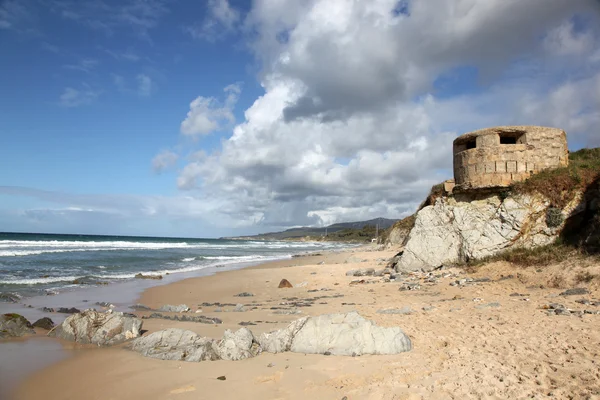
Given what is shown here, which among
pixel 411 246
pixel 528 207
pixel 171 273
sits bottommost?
pixel 171 273

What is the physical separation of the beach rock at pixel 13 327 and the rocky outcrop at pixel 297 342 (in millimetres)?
3043

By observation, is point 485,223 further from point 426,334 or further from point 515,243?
point 426,334

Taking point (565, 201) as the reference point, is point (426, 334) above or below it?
below

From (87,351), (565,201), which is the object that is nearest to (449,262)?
(565,201)

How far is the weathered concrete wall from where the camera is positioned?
1399cm

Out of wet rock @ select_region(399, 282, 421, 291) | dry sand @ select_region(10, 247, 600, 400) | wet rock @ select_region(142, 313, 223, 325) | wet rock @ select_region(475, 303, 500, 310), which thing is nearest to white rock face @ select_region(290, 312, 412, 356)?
dry sand @ select_region(10, 247, 600, 400)

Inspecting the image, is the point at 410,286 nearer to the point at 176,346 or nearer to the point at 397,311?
the point at 397,311

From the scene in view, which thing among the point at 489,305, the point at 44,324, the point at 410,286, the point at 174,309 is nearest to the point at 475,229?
the point at 410,286

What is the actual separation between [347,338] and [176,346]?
120 inches

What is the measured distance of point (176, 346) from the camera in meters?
6.63

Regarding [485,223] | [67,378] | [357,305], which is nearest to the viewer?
[67,378]

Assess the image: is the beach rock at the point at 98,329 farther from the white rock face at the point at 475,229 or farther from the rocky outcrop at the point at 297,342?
the white rock face at the point at 475,229

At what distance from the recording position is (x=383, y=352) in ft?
20.2

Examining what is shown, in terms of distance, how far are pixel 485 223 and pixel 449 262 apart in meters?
2.08
